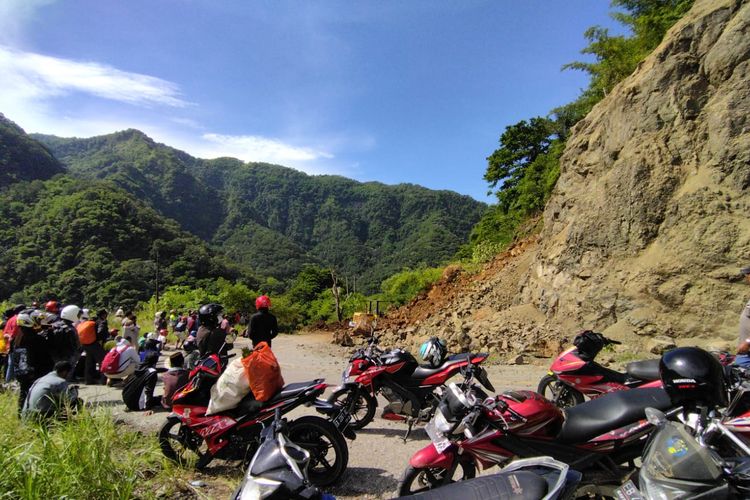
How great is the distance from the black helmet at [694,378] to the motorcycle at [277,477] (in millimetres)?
2092

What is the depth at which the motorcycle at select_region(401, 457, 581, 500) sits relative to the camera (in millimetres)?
2053

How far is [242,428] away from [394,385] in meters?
2.03

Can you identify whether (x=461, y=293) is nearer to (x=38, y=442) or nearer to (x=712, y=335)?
(x=712, y=335)

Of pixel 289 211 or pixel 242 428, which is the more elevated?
pixel 289 211

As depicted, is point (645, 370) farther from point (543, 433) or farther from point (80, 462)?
point (80, 462)

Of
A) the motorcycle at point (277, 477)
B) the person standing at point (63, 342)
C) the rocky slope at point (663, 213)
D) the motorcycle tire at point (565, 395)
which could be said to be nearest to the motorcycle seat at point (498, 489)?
the motorcycle at point (277, 477)

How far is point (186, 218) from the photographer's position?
122m

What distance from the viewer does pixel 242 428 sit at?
167 inches

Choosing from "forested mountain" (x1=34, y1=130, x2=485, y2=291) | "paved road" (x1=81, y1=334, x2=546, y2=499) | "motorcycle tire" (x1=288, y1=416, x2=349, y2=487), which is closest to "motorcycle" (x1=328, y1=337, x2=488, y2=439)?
"paved road" (x1=81, y1=334, x2=546, y2=499)

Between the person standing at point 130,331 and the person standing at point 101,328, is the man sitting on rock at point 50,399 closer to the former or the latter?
the person standing at point 101,328

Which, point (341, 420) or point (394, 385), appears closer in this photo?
point (341, 420)

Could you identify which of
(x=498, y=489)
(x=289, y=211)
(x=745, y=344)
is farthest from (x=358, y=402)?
(x=289, y=211)

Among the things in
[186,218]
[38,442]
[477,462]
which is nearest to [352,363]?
[477,462]

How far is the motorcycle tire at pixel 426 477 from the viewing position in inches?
131
